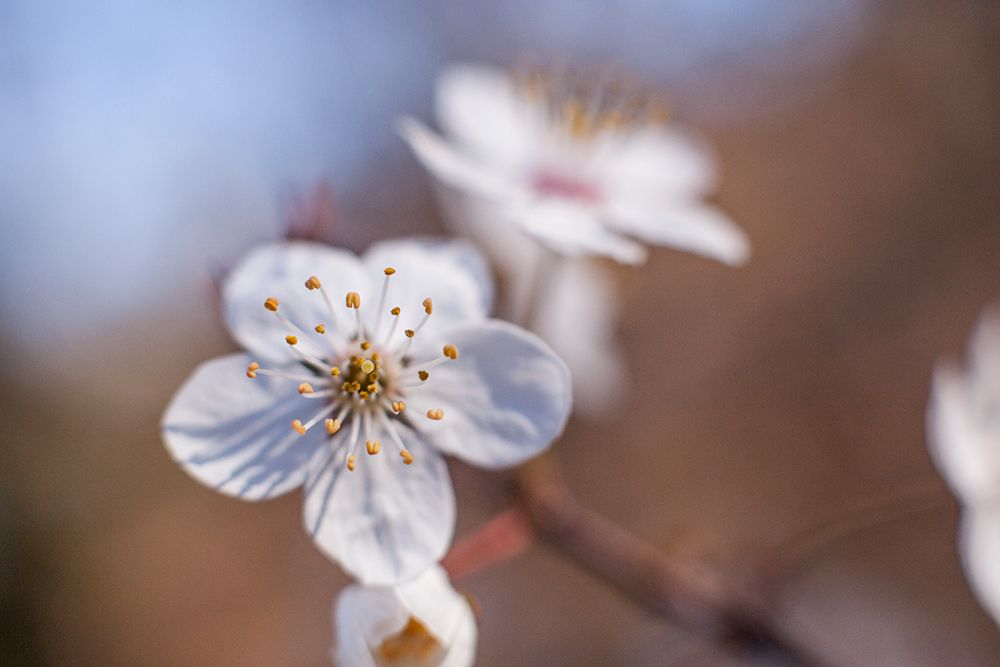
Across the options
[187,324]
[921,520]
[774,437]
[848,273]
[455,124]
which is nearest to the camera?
[455,124]

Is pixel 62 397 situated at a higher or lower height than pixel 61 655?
higher

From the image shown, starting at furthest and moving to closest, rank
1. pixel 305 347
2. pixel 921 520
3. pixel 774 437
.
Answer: pixel 774 437 < pixel 921 520 < pixel 305 347

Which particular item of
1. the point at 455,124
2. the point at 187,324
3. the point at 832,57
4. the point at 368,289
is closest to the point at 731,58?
the point at 832,57

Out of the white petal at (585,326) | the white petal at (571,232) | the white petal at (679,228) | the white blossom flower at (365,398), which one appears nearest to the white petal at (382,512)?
the white blossom flower at (365,398)

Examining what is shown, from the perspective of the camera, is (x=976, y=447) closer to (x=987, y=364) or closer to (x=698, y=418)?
(x=987, y=364)

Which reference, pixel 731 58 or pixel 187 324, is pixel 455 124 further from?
pixel 731 58

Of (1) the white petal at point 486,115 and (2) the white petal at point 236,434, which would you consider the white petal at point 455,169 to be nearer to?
(1) the white petal at point 486,115
